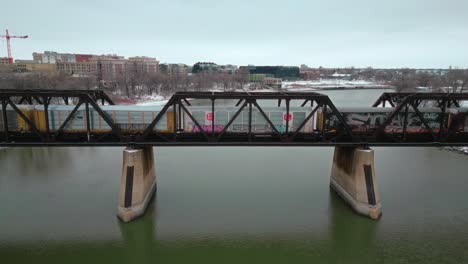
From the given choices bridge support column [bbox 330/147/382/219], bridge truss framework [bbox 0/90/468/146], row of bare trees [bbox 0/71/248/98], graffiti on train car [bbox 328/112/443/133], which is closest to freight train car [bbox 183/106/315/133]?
bridge truss framework [bbox 0/90/468/146]

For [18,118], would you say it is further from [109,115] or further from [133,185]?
[133,185]

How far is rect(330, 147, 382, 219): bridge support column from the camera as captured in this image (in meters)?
23.5

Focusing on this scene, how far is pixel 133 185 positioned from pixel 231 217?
7.91 metres

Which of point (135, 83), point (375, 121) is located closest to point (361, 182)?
point (375, 121)

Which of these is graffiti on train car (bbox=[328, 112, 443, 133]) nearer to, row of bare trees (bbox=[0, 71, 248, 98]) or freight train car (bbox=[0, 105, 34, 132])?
freight train car (bbox=[0, 105, 34, 132])

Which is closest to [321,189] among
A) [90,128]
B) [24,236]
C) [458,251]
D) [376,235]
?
[376,235]

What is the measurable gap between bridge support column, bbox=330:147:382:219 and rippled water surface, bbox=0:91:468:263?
887 millimetres

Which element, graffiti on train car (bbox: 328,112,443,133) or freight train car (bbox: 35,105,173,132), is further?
graffiti on train car (bbox: 328,112,443,133)

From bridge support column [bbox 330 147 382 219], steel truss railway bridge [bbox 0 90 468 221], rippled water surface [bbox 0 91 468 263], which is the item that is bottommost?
rippled water surface [bbox 0 91 468 263]

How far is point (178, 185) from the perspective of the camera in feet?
101

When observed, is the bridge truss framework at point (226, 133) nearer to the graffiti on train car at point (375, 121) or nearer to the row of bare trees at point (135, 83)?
the graffiti on train car at point (375, 121)

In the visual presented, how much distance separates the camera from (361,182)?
934 inches

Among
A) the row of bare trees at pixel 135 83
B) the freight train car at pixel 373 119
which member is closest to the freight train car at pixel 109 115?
the freight train car at pixel 373 119

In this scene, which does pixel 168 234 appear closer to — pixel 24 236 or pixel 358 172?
pixel 24 236
